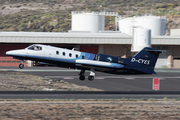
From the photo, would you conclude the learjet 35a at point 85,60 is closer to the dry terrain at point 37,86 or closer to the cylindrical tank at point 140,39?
the dry terrain at point 37,86

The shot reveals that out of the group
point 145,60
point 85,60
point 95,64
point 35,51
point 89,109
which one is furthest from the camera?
point 145,60

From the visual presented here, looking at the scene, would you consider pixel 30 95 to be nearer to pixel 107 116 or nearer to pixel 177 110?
pixel 107 116

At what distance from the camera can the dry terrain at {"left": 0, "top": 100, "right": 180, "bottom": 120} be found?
18500mm

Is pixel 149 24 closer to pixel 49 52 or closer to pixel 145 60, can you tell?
pixel 145 60

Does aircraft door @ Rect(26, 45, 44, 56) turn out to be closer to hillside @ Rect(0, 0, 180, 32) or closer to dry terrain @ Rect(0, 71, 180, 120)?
dry terrain @ Rect(0, 71, 180, 120)

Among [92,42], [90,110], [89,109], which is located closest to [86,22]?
[92,42]

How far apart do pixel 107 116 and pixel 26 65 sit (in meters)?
51.0

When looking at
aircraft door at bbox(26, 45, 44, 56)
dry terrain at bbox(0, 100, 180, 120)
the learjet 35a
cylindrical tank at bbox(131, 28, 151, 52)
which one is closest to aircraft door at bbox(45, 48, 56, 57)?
the learjet 35a

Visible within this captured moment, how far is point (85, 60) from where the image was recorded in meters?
32.7

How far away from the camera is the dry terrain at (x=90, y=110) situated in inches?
728

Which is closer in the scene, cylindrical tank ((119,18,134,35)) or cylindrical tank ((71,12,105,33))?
cylindrical tank ((119,18,134,35))

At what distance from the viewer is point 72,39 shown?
65500 millimetres

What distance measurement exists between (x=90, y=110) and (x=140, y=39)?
47.9m

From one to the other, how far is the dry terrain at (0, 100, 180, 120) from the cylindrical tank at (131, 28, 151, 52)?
4181 centimetres
